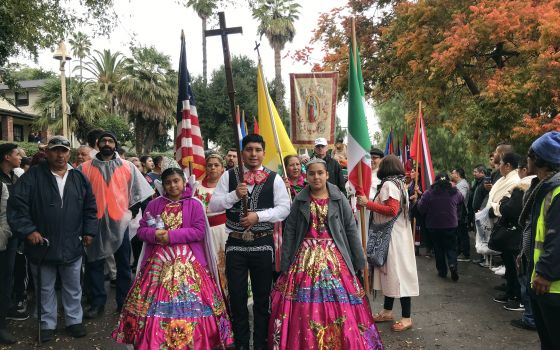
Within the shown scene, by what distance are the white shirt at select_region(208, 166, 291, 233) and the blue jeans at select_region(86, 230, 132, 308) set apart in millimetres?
2012

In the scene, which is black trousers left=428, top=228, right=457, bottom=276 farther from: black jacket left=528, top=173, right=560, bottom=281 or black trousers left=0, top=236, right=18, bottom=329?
black trousers left=0, top=236, right=18, bottom=329

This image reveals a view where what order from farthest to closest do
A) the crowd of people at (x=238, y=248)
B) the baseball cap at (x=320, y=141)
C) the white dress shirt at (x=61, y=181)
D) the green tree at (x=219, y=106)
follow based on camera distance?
the green tree at (x=219, y=106)
the baseball cap at (x=320, y=141)
the white dress shirt at (x=61, y=181)
the crowd of people at (x=238, y=248)

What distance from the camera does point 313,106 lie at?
6.76 meters

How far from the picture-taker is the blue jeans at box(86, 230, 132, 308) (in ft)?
19.0

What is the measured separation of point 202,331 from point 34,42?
6286 mm

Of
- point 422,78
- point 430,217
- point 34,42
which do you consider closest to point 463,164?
point 422,78

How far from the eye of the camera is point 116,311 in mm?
6047

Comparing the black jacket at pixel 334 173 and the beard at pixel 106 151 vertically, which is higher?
the beard at pixel 106 151

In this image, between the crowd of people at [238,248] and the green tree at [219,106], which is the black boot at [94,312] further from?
the green tree at [219,106]

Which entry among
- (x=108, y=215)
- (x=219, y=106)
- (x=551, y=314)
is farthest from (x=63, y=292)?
(x=219, y=106)

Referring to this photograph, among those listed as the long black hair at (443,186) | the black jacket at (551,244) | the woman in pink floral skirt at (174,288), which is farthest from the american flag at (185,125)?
the long black hair at (443,186)

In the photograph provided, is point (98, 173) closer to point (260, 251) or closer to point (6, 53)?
point (260, 251)

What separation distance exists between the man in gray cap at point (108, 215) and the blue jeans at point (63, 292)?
0.54 m

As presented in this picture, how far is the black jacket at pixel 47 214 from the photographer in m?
4.93
